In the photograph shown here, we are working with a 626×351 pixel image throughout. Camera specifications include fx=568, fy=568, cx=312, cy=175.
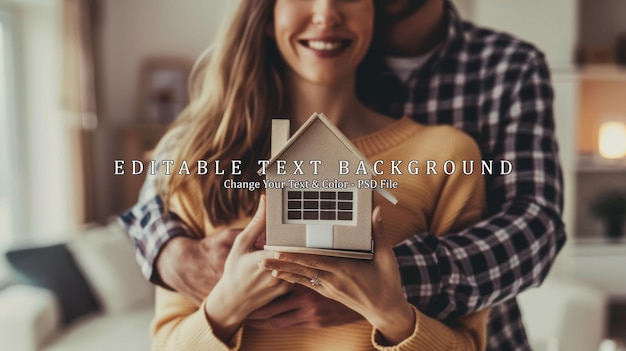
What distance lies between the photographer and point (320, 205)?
0.33 m

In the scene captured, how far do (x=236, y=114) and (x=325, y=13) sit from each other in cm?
11

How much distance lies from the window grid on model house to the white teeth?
0.13 m

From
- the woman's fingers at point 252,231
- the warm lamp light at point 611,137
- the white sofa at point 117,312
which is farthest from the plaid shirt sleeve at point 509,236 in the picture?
the warm lamp light at point 611,137

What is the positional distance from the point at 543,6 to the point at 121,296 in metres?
0.95

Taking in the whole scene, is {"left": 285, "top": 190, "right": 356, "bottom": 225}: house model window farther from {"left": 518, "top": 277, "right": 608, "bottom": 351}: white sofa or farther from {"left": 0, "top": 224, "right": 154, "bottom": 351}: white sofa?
{"left": 518, "top": 277, "right": 608, "bottom": 351}: white sofa

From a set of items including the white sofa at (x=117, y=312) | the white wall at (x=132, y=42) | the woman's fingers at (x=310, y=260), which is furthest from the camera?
the white sofa at (x=117, y=312)

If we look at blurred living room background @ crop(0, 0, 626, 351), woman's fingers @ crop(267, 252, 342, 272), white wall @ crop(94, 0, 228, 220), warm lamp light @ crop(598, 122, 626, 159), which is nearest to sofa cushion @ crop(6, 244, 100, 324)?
blurred living room background @ crop(0, 0, 626, 351)

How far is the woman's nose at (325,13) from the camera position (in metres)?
0.40

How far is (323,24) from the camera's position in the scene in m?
0.40

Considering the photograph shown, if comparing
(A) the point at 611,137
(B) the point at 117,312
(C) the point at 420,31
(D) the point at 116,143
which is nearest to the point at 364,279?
(C) the point at 420,31

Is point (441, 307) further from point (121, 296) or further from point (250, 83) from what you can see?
point (121, 296)

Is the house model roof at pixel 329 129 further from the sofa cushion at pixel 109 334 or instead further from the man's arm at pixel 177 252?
the sofa cushion at pixel 109 334

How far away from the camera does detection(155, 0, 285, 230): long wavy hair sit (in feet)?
1.44

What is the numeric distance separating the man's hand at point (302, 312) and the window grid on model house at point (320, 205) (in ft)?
0.28
